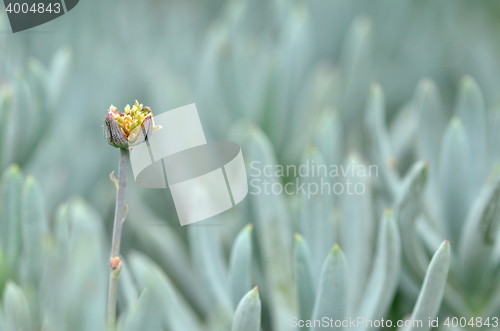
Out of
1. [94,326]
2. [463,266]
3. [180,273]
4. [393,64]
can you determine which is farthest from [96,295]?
[393,64]

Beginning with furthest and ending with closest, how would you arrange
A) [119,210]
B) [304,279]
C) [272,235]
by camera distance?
[272,235] → [304,279] → [119,210]

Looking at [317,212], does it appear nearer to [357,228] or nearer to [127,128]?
[357,228]

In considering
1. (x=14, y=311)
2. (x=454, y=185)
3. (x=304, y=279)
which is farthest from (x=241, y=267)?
(x=454, y=185)

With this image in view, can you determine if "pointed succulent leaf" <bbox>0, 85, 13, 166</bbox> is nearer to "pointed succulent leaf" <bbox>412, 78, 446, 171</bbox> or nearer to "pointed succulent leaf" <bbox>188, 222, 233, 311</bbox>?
"pointed succulent leaf" <bbox>188, 222, 233, 311</bbox>

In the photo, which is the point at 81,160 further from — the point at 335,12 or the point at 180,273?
the point at 335,12

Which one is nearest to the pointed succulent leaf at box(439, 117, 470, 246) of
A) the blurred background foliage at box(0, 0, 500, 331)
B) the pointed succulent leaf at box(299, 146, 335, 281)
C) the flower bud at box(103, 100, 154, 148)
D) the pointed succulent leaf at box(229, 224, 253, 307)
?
the blurred background foliage at box(0, 0, 500, 331)

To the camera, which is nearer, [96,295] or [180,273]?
[96,295]
